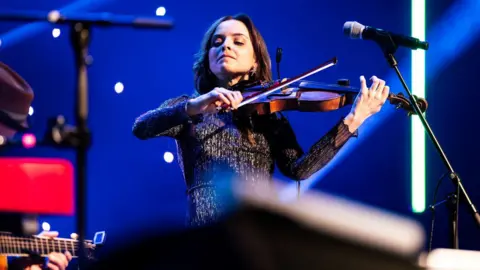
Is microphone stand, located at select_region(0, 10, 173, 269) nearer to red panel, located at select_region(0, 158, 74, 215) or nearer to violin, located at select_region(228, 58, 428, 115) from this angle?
red panel, located at select_region(0, 158, 74, 215)

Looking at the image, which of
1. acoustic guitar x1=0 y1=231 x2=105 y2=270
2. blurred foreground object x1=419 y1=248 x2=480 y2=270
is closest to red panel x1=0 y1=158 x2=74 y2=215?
acoustic guitar x1=0 y1=231 x2=105 y2=270

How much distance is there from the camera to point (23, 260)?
5.90 ft

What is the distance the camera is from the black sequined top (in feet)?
6.99

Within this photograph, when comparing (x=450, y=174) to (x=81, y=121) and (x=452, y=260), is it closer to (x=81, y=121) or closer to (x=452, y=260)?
(x=81, y=121)

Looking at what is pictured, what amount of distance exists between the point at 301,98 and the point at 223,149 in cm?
33

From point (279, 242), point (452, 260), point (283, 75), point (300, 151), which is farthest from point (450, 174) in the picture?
point (279, 242)

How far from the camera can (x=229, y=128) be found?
87.0 inches

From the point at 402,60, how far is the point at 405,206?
59 centimetres

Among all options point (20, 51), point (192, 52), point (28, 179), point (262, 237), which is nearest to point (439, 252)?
point (262, 237)

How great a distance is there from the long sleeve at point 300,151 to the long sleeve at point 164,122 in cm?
33

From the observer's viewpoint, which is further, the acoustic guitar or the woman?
the woman

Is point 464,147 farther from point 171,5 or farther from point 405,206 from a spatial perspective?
point 171,5

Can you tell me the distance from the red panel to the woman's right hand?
0.45 metres

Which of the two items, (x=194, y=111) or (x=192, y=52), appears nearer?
(x=194, y=111)
